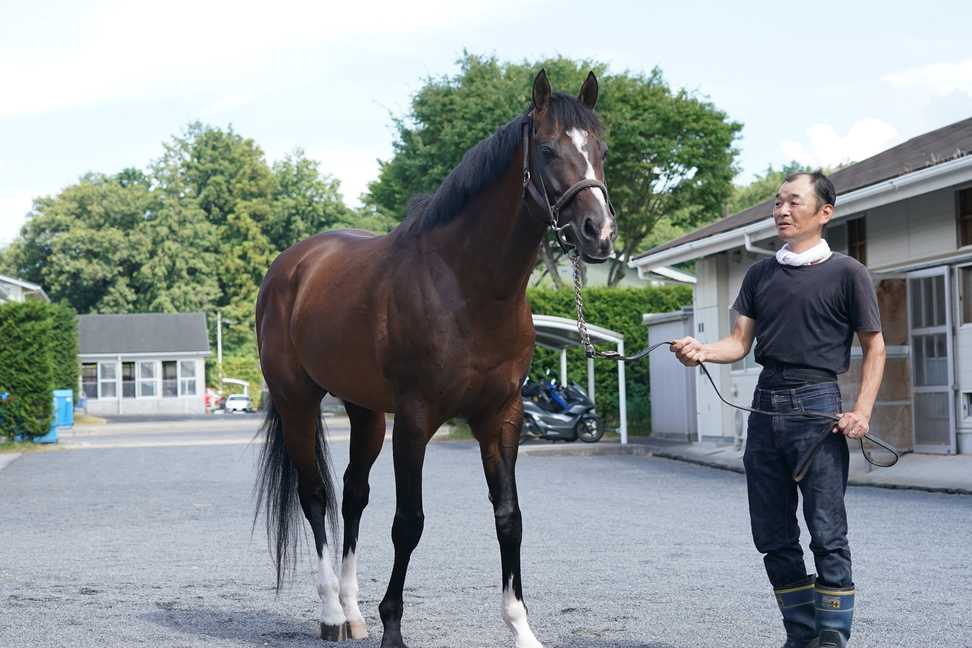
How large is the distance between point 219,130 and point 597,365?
179 ft

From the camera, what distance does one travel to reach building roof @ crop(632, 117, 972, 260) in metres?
14.4

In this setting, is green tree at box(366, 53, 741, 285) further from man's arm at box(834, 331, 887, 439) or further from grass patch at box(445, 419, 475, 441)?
man's arm at box(834, 331, 887, 439)

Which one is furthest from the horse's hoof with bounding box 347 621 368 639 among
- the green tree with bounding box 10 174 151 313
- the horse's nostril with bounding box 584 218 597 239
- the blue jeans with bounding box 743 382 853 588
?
the green tree with bounding box 10 174 151 313

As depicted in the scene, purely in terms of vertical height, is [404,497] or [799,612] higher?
[404,497]

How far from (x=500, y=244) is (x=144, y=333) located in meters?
63.3

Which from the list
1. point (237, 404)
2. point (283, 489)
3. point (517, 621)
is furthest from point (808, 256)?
point (237, 404)

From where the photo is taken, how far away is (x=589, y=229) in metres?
4.32

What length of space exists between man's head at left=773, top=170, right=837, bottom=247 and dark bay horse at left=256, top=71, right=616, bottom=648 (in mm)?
666

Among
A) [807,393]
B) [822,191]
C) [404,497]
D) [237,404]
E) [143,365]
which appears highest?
[822,191]

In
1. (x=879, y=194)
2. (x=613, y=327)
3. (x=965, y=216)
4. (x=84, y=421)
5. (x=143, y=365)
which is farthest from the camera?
(x=143, y=365)

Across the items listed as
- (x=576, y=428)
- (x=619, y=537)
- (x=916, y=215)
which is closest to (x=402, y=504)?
(x=619, y=537)

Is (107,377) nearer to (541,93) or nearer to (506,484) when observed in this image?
(506,484)

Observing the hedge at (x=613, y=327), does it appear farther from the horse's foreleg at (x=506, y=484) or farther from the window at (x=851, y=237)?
the horse's foreleg at (x=506, y=484)

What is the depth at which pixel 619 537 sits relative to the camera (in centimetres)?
916
